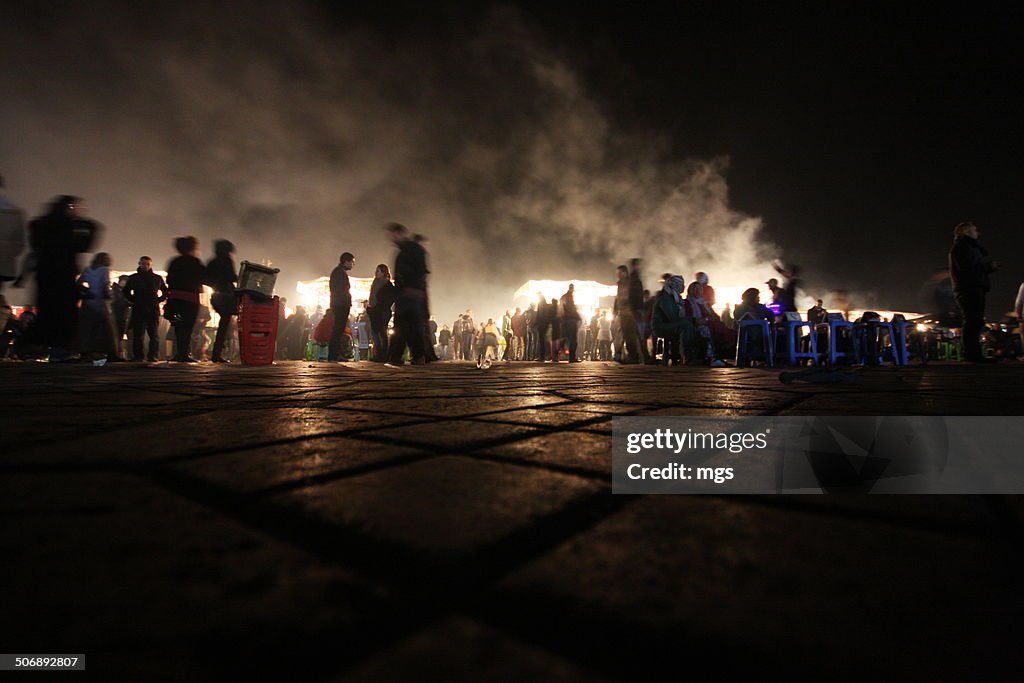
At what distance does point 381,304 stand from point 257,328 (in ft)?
5.81

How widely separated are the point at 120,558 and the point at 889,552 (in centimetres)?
78

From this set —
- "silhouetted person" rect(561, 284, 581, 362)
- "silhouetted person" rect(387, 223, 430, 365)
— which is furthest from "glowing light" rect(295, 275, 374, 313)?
"silhouetted person" rect(387, 223, 430, 365)

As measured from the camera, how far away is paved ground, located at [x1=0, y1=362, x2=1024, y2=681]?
0.33 meters

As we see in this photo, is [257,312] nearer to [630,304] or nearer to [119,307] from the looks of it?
[119,307]

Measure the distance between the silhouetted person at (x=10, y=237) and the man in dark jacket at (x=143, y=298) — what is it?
287 cm

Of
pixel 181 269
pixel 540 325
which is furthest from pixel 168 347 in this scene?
pixel 540 325

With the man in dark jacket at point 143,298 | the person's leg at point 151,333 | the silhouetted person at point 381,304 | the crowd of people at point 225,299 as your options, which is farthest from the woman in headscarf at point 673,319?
the person's leg at point 151,333

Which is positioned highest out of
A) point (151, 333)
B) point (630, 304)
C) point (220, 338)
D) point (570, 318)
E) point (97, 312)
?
point (630, 304)

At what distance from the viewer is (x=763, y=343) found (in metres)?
6.36

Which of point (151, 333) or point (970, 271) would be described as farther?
point (151, 333)

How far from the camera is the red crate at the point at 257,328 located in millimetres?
6012

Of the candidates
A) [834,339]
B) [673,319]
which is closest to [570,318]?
[673,319]

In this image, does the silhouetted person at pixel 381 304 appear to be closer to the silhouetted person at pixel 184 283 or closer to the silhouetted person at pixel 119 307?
the silhouetted person at pixel 184 283

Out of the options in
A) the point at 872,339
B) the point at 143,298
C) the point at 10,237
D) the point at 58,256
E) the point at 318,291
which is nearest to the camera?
the point at 10,237
